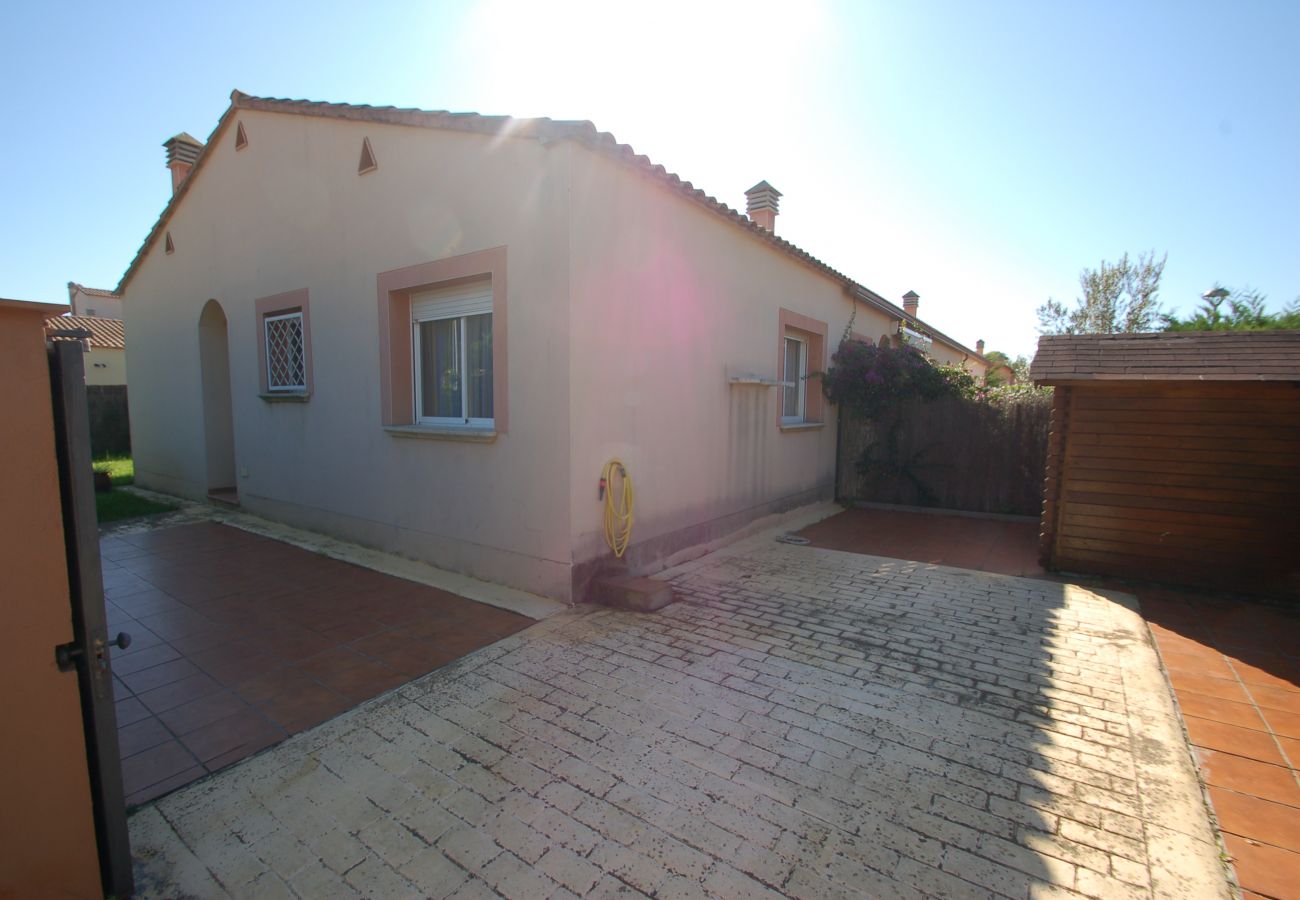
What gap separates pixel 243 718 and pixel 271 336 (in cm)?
662

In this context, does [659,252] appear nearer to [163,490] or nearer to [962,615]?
[962,615]

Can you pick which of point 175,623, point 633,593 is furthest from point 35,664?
point 633,593

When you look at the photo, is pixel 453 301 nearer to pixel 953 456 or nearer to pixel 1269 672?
pixel 1269 672

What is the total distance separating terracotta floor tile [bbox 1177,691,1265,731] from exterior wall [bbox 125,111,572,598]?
450 cm

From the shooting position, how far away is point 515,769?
9.70 ft

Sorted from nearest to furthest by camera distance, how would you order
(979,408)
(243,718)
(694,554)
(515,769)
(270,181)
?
(515,769)
(243,718)
(694,554)
(270,181)
(979,408)

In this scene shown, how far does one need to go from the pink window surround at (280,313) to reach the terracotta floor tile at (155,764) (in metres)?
5.31

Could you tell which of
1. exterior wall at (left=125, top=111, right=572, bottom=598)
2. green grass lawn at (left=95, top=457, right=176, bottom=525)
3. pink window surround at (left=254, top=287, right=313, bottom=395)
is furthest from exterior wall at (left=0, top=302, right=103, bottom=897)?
green grass lawn at (left=95, top=457, right=176, bottom=525)

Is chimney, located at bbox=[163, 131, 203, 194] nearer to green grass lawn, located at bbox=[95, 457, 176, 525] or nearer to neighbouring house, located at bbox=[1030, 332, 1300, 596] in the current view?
green grass lawn, located at bbox=[95, 457, 176, 525]

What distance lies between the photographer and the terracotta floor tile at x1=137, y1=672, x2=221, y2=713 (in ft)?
11.8

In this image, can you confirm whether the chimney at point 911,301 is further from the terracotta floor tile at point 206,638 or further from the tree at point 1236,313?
the terracotta floor tile at point 206,638

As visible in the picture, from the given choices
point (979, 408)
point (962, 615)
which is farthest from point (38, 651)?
point (979, 408)

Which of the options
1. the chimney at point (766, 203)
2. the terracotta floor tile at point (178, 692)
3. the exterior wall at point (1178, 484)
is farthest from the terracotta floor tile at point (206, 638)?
the chimney at point (766, 203)

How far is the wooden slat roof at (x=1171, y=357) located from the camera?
218 inches
